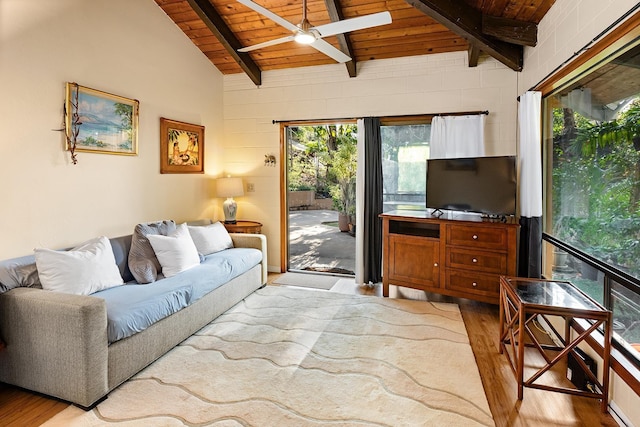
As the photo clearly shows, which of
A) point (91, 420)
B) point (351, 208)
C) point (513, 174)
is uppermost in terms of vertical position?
point (513, 174)

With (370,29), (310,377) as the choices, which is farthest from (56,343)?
(370,29)

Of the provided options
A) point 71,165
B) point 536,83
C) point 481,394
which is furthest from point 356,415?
point 536,83

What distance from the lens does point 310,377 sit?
2408mm

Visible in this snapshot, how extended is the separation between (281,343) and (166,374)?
33.5 inches

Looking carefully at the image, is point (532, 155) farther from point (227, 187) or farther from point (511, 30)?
point (227, 187)

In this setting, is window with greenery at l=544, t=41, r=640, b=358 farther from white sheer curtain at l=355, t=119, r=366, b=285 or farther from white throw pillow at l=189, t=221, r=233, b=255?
white throw pillow at l=189, t=221, r=233, b=255

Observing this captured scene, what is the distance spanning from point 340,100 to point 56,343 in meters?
3.85

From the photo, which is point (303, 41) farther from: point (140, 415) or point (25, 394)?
point (25, 394)

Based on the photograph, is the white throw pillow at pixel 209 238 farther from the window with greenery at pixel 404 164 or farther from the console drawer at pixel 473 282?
the console drawer at pixel 473 282

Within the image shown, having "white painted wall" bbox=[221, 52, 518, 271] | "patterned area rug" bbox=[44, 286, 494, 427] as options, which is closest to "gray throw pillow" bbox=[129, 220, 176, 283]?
"patterned area rug" bbox=[44, 286, 494, 427]

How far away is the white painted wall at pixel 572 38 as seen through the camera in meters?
1.95

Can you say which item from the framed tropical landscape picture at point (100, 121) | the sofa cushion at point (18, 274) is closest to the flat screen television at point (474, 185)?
the framed tropical landscape picture at point (100, 121)

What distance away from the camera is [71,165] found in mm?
3123

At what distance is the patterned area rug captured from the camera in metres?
2.02
